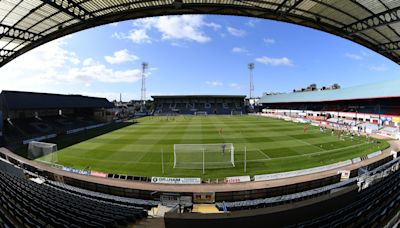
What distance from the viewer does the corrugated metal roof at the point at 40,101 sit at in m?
32.4

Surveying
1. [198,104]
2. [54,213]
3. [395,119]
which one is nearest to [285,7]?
[54,213]

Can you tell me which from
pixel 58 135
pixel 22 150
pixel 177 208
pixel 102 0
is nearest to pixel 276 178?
pixel 177 208

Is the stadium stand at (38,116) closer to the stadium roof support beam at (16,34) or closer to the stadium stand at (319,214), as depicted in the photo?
the stadium roof support beam at (16,34)

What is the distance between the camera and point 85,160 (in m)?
22.6

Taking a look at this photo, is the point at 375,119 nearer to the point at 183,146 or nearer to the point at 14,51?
the point at 183,146

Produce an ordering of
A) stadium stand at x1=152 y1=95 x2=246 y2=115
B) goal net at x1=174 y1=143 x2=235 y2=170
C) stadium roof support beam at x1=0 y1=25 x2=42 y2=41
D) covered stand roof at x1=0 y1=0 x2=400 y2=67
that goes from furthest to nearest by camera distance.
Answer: stadium stand at x1=152 y1=95 x2=246 y2=115 < goal net at x1=174 y1=143 x2=235 y2=170 < stadium roof support beam at x1=0 y1=25 x2=42 y2=41 < covered stand roof at x1=0 y1=0 x2=400 y2=67

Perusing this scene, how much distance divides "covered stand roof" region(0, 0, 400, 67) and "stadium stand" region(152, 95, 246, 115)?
248 feet

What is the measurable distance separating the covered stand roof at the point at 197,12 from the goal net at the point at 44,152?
430 inches

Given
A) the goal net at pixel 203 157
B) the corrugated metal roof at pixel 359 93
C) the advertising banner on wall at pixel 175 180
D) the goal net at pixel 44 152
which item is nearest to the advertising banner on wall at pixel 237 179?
the advertising banner on wall at pixel 175 180

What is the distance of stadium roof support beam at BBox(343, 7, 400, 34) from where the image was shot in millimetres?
14366

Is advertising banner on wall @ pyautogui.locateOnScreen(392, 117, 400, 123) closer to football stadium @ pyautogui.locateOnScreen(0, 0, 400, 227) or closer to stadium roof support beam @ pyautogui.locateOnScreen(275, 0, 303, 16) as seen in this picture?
football stadium @ pyautogui.locateOnScreen(0, 0, 400, 227)

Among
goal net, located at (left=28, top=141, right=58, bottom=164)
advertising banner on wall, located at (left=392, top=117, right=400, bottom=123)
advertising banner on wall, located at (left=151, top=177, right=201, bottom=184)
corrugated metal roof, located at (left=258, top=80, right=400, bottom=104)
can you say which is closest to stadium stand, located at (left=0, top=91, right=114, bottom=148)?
goal net, located at (left=28, top=141, right=58, bottom=164)

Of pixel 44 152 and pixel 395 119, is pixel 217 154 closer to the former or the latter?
pixel 44 152

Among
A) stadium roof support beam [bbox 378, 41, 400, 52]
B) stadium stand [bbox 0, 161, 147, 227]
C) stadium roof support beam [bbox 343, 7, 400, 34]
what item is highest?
stadium roof support beam [bbox 343, 7, 400, 34]
